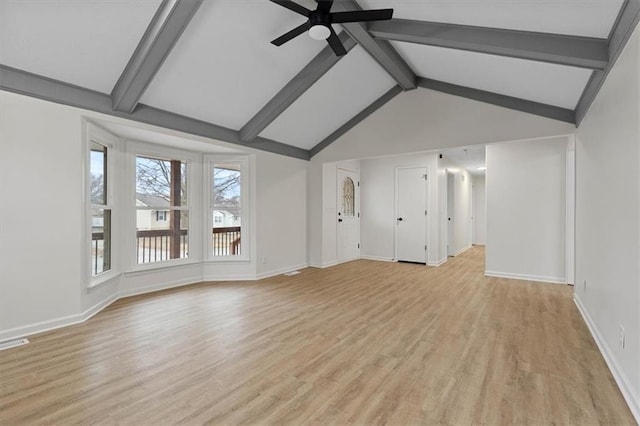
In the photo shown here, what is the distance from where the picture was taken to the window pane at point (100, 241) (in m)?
3.56

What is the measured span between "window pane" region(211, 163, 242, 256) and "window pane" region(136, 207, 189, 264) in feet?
1.56

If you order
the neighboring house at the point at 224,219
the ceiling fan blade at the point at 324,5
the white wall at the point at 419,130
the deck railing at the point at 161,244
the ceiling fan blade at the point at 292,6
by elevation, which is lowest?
the deck railing at the point at 161,244

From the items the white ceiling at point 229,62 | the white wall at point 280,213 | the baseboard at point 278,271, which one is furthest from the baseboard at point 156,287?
the white ceiling at point 229,62

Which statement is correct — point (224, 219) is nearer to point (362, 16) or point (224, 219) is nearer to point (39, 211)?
point (39, 211)

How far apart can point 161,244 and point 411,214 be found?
4924 millimetres

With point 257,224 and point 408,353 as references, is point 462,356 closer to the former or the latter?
point 408,353

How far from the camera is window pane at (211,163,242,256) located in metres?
5.02

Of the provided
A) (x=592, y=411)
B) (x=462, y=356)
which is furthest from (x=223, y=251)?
(x=592, y=411)

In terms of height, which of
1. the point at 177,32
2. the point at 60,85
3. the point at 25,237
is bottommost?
the point at 25,237

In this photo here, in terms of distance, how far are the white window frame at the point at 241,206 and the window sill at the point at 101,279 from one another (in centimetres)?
134

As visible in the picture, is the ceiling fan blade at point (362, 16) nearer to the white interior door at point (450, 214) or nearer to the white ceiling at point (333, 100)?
the white ceiling at point (333, 100)

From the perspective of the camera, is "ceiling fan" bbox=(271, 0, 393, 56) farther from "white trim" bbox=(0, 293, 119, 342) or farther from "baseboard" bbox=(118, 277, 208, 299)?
"baseboard" bbox=(118, 277, 208, 299)

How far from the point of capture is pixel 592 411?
1743mm

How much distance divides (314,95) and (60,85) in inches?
117
